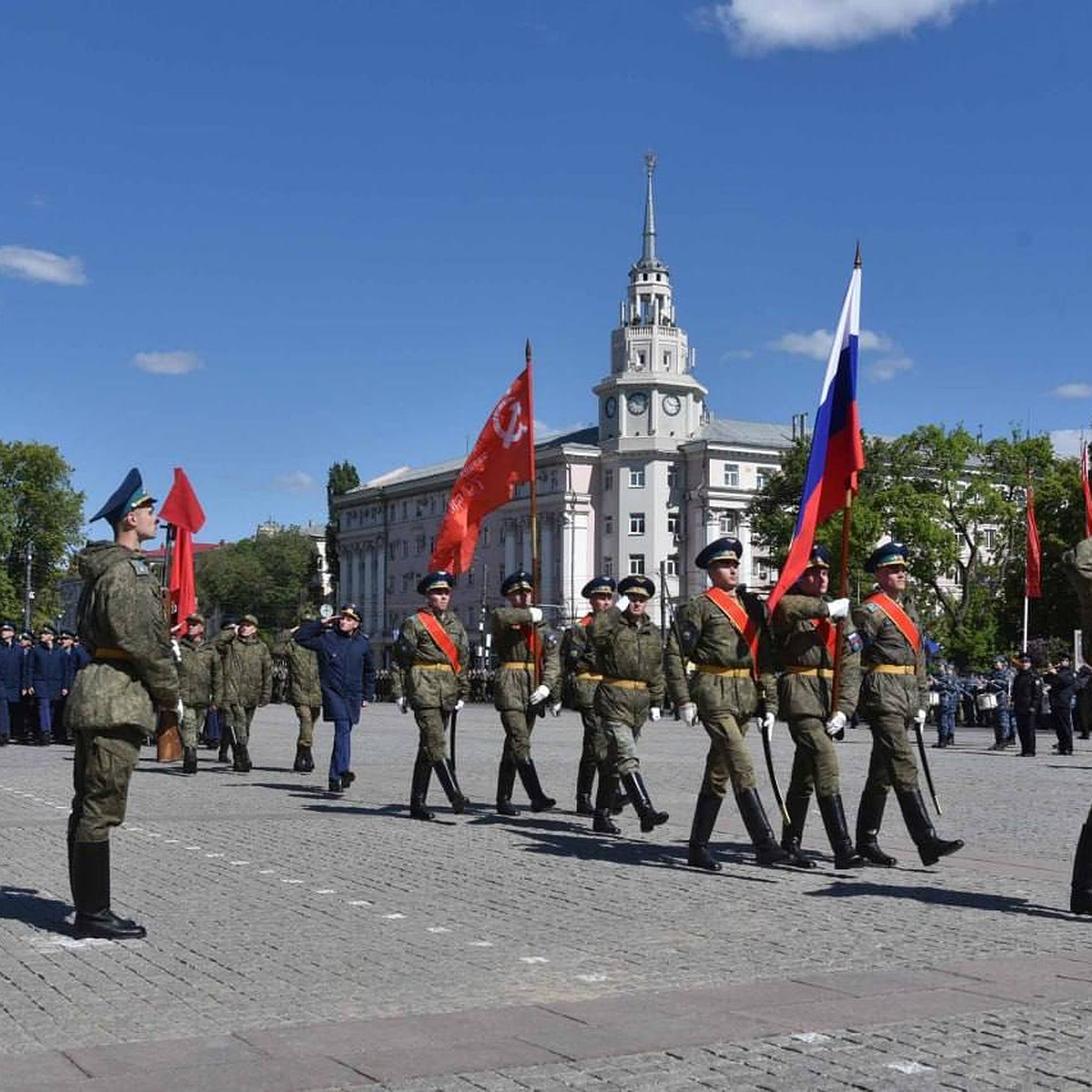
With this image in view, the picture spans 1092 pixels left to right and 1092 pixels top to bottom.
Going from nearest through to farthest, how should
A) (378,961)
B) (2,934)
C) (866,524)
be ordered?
1. (378,961)
2. (2,934)
3. (866,524)

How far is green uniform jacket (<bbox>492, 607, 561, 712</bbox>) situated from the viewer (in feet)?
47.5

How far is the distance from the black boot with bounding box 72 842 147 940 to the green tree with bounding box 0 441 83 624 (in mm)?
86357

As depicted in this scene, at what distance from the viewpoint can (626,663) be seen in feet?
42.2

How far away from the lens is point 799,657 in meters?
11.5

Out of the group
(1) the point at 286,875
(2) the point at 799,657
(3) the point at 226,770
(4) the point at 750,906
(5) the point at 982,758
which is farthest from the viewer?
(5) the point at 982,758

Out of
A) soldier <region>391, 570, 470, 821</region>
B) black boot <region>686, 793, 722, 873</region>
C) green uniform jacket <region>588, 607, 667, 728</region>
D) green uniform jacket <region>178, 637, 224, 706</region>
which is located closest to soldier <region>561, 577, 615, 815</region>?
soldier <region>391, 570, 470, 821</region>

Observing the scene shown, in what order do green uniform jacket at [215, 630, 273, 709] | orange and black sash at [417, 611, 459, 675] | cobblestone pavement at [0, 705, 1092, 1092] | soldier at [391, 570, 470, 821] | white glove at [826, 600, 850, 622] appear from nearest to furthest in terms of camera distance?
cobblestone pavement at [0, 705, 1092, 1092] → white glove at [826, 600, 850, 622] → soldier at [391, 570, 470, 821] → orange and black sash at [417, 611, 459, 675] → green uniform jacket at [215, 630, 273, 709]

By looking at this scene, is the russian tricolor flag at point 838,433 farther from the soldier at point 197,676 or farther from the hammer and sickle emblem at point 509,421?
the soldier at point 197,676

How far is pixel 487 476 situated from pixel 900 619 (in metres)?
5.85

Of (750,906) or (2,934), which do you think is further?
(750,906)

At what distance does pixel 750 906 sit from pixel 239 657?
42.3 feet

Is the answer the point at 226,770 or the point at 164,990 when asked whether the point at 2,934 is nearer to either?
the point at 164,990

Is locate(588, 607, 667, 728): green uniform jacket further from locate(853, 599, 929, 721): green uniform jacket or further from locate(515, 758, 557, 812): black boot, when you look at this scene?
locate(853, 599, 929, 721): green uniform jacket

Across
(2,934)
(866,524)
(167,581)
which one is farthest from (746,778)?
(866,524)
